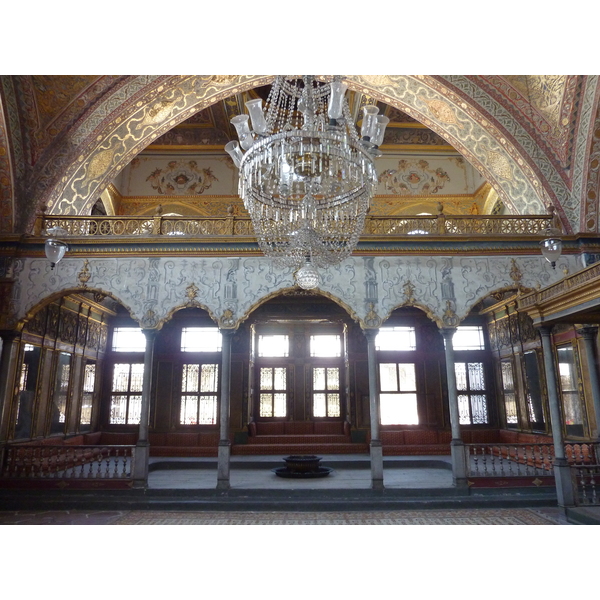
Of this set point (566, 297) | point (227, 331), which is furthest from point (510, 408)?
point (227, 331)

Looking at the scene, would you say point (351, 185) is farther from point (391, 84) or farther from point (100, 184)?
point (100, 184)

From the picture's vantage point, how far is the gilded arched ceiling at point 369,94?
8.09 meters

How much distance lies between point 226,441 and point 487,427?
6718 mm

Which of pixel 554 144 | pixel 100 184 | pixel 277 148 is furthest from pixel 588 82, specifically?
pixel 100 184

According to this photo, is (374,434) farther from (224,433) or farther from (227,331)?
(227,331)

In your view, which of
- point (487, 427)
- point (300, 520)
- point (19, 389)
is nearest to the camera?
point (300, 520)

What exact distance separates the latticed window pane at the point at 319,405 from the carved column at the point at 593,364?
5.70 meters

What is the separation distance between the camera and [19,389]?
805cm

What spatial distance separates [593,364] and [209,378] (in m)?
7.90

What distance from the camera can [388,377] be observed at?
11.4 meters

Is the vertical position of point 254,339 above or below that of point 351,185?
below

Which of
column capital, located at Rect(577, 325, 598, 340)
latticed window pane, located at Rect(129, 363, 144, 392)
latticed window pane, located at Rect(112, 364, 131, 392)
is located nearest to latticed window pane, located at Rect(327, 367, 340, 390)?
latticed window pane, located at Rect(129, 363, 144, 392)

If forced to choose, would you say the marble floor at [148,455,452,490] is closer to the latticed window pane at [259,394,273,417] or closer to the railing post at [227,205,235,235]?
the latticed window pane at [259,394,273,417]

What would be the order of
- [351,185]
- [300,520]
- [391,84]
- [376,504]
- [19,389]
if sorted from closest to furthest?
1. [351,185]
2. [300,520]
3. [376,504]
4. [19,389]
5. [391,84]
